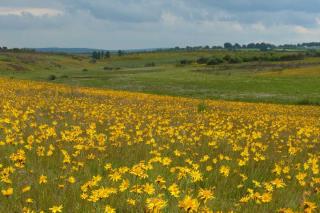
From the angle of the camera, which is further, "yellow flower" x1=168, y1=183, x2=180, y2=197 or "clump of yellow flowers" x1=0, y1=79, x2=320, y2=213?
"clump of yellow flowers" x1=0, y1=79, x2=320, y2=213

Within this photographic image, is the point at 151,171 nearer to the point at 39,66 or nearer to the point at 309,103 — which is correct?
the point at 309,103

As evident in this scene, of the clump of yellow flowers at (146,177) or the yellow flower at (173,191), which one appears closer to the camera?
the yellow flower at (173,191)

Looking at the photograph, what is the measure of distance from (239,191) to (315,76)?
65.9 meters

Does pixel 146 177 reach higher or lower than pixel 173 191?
lower

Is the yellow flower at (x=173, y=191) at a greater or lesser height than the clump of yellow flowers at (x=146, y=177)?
greater

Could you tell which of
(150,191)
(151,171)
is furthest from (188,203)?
(151,171)

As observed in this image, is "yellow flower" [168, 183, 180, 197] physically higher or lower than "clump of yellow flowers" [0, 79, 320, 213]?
higher

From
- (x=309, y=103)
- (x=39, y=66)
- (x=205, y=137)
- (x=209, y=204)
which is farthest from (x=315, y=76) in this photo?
(x=39, y=66)

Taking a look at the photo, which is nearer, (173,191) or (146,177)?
(173,191)

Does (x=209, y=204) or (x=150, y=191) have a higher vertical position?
(x=150, y=191)

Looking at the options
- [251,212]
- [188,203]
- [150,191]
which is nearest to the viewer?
[188,203]

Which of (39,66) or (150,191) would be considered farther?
(39,66)

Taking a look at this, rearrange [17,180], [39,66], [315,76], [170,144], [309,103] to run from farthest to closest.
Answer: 1. [39,66]
2. [315,76]
3. [309,103]
4. [170,144]
5. [17,180]

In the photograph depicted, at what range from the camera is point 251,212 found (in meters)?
4.78
